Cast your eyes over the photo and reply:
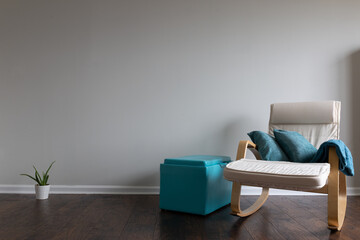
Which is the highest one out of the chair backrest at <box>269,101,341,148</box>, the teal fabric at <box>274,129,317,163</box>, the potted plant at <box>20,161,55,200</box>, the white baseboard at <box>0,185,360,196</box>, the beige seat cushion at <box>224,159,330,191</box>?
the chair backrest at <box>269,101,341,148</box>

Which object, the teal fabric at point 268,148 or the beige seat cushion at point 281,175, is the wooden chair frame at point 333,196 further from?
the teal fabric at point 268,148

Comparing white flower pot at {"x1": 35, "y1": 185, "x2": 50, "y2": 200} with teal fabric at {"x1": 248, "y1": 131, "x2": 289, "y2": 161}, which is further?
white flower pot at {"x1": 35, "y1": 185, "x2": 50, "y2": 200}

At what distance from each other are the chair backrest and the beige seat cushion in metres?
0.81

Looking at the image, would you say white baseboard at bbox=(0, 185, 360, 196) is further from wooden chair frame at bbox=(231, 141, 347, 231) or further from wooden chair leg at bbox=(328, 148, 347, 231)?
wooden chair leg at bbox=(328, 148, 347, 231)

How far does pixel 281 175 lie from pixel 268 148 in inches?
23.1

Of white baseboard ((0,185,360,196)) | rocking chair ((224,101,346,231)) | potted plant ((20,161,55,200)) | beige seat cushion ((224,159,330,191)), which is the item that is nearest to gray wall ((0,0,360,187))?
white baseboard ((0,185,360,196))

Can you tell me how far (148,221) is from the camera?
7.16ft

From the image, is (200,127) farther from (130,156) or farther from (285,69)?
(285,69)

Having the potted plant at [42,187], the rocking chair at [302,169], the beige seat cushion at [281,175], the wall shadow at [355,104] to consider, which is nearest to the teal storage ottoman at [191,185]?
the rocking chair at [302,169]

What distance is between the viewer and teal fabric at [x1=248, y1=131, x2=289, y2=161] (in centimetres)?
242

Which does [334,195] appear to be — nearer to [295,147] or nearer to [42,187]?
[295,147]

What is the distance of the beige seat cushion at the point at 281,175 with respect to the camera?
70.7 inches

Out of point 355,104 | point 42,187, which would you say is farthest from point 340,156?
point 42,187

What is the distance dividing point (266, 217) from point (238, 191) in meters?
0.29
